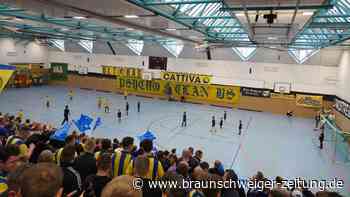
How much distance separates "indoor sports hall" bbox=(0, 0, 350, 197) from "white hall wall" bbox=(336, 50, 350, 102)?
0.14 metres

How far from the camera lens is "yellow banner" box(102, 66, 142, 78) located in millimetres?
34562

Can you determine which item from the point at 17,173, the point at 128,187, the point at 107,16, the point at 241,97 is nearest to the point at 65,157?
the point at 17,173

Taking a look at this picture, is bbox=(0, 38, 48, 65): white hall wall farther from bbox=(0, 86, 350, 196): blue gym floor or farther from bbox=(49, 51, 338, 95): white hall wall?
bbox=(49, 51, 338, 95): white hall wall

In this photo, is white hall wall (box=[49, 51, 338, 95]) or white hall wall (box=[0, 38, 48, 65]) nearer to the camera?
white hall wall (box=[49, 51, 338, 95])

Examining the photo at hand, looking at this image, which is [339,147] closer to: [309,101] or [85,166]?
[309,101]

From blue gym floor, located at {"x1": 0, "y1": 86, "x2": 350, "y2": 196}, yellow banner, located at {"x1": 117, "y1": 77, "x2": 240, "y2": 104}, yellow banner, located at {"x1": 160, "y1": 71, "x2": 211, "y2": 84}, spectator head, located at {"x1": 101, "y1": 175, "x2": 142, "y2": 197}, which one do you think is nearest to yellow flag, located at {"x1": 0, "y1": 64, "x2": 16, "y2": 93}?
spectator head, located at {"x1": 101, "y1": 175, "x2": 142, "y2": 197}

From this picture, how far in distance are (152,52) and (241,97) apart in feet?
44.9

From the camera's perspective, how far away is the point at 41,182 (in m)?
1.90

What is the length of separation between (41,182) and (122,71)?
3493 cm

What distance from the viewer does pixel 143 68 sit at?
34344 millimetres

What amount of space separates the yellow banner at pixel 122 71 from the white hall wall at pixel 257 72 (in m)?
0.69

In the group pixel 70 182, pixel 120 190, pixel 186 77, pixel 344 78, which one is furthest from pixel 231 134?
pixel 120 190

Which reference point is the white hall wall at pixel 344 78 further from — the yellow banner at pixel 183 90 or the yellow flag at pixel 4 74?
the yellow flag at pixel 4 74

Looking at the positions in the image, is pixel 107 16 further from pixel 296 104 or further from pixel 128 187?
pixel 296 104
